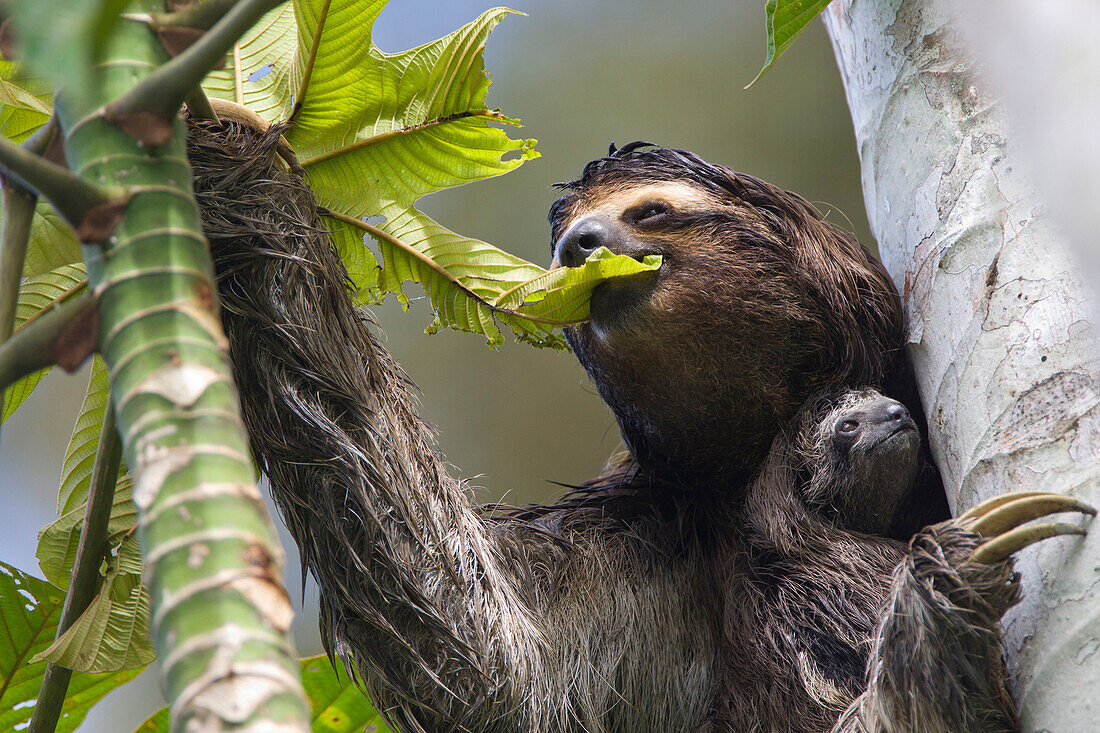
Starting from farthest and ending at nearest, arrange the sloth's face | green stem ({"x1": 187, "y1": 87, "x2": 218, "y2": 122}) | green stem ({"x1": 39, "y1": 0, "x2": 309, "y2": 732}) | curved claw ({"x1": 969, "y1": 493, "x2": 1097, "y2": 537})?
the sloth's face → green stem ({"x1": 187, "y1": 87, "x2": 218, "y2": 122}) → curved claw ({"x1": 969, "y1": 493, "x2": 1097, "y2": 537}) → green stem ({"x1": 39, "y1": 0, "x2": 309, "y2": 732})

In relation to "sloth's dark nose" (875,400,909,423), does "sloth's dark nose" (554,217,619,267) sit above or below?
above

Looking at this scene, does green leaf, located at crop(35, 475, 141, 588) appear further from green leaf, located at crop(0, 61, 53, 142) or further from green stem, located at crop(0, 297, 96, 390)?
green stem, located at crop(0, 297, 96, 390)

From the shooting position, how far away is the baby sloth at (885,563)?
1.33m

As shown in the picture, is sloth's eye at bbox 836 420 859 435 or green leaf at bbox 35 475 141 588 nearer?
green leaf at bbox 35 475 141 588

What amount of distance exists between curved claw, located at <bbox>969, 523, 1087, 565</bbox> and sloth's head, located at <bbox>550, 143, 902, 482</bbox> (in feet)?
2.90

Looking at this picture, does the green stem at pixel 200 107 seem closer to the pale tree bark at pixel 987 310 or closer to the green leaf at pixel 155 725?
the pale tree bark at pixel 987 310

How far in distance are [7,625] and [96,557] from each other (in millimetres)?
747

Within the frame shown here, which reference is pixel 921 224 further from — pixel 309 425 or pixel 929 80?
pixel 309 425

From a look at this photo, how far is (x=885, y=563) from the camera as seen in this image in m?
1.97

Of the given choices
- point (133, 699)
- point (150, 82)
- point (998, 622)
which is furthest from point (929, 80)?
point (133, 699)

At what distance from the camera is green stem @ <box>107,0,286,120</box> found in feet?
2.17

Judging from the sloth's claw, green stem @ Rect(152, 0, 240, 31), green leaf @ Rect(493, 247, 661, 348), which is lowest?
the sloth's claw

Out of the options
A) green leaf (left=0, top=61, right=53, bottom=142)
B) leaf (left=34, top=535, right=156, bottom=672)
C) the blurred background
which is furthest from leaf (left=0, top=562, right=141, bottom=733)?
the blurred background

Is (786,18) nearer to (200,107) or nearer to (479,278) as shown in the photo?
(479,278)
